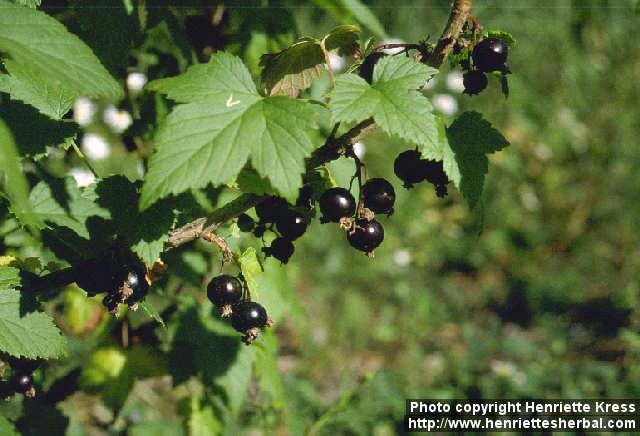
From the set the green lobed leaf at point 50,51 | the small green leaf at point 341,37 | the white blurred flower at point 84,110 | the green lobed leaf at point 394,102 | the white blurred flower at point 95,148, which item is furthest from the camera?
the white blurred flower at point 95,148

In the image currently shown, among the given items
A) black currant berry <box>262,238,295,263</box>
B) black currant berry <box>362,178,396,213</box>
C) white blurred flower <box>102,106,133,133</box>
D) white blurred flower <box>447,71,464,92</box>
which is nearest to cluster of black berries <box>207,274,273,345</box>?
black currant berry <box>262,238,295,263</box>

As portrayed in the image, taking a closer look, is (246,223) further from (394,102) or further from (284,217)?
(394,102)

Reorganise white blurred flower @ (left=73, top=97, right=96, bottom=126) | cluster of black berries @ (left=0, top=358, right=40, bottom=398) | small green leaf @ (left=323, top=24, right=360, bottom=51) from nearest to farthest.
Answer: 1. small green leaf @ (left=323, top=24, right=360, bottom=51)
2. cluster of black berries @ (left=0, top=358, right=40, bottom=398)
3. white blurred flower @ (left=73, top=97, right=96, bottom=126)

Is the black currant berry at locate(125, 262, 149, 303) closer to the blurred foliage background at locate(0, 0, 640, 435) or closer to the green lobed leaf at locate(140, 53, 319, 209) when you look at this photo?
the green lobed leaf at locate(140, 53, 319, 209)

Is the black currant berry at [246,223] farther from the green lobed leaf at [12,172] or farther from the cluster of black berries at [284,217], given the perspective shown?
the green lobed leaf at [12,172]

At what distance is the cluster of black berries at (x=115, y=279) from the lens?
1326 millimetres

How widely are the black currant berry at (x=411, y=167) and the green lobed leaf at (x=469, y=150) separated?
10cm

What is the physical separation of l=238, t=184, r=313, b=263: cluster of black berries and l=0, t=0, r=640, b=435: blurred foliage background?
8.5 inches

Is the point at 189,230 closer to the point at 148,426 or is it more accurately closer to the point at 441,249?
the point at 148,426

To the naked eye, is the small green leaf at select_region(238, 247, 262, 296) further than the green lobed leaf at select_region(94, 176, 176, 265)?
Yes

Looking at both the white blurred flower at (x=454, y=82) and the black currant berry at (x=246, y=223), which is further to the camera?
the white blurred flower at (x=454, y=82)

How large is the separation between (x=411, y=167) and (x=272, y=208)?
0.36m

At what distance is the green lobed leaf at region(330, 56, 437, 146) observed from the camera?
120 cm

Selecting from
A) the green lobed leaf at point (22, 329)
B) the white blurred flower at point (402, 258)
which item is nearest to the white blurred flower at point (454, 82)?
the white blurred flower at point (402, 258)
